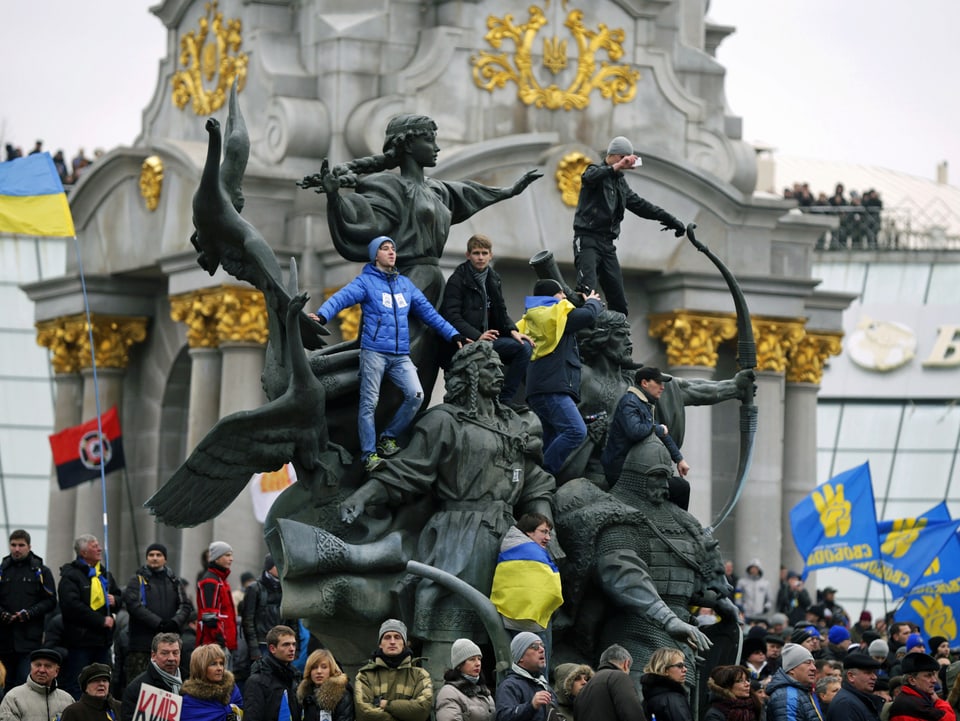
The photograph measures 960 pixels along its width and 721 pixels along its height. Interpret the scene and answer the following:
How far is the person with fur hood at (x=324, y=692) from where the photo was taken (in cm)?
2152

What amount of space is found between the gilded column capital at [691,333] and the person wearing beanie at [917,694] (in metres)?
20.8

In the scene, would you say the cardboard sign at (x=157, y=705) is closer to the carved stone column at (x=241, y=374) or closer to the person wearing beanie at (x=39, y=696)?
the person wearing beanie at (x=39, y=696)

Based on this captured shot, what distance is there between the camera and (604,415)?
25141mm

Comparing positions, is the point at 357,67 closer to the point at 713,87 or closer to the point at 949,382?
the point at 713,87

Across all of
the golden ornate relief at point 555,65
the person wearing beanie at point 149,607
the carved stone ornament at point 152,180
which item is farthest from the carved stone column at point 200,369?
the person wearing beanie at point 149,607

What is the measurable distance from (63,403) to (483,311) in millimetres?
22167

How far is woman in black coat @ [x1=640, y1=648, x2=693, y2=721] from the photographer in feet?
68.2

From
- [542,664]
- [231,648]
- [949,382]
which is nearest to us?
[542,664]

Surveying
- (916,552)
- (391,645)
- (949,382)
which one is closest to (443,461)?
(391,645)

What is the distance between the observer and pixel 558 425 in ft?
81.4

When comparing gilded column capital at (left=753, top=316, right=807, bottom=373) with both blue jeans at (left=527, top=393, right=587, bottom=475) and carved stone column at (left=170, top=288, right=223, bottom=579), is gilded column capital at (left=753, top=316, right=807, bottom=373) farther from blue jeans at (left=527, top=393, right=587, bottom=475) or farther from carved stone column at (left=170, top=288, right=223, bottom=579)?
blue jeans at (left=527, top=393, right=587, bottom=475)

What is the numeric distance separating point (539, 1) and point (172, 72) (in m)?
5.45

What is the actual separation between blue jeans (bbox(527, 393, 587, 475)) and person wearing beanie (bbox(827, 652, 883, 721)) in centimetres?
287

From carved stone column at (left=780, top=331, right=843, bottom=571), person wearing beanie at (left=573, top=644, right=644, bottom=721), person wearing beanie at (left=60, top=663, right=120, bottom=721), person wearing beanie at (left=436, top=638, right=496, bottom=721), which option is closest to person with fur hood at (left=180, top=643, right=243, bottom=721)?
person wearing beanie at (left=60, top=663, right=120, bottom=721)
